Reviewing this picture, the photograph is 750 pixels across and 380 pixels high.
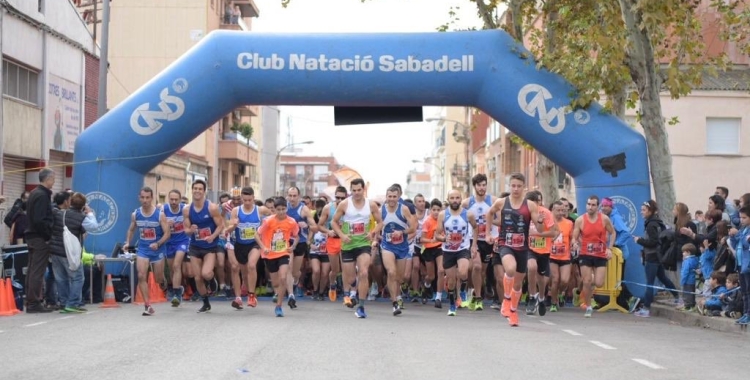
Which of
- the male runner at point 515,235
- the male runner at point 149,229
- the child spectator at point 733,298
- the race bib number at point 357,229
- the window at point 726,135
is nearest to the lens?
the male runner at point 515,235

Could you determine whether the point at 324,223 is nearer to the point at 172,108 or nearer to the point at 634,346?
the point at 172,108

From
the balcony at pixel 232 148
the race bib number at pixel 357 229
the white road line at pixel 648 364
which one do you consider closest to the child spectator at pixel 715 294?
the race bib number at pixel 357 229

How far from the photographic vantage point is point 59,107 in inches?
1193

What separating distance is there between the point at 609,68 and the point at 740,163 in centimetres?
2038

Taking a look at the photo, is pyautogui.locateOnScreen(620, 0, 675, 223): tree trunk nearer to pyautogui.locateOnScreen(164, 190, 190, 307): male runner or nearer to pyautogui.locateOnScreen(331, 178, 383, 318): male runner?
pyautogui.locateOnScreen(331, 178, 383, 318): male runner

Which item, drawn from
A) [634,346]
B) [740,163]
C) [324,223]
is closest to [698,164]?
[740,163]

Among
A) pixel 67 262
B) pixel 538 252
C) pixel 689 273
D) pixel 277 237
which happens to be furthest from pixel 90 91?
pixel 689 273

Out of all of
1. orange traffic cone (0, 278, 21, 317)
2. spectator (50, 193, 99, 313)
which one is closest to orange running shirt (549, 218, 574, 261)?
spectator (50, 193, 99, 313)

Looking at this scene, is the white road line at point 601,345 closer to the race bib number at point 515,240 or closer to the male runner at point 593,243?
the race bib number at point 515,240

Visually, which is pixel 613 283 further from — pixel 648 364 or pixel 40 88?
pixel 40 88

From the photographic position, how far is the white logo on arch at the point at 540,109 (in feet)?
62.0

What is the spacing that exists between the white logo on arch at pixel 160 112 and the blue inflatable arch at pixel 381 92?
0.02 m

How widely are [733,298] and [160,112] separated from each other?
379 inches

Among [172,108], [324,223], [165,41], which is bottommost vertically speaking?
[324,223]
